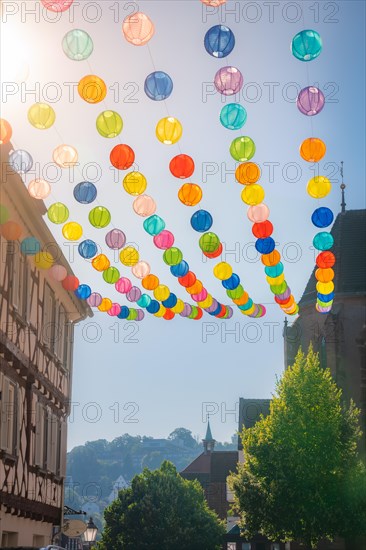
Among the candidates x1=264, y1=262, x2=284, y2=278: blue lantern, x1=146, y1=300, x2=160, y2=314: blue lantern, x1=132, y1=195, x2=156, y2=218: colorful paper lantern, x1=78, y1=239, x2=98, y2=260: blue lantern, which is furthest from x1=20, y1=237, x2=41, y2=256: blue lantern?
x1=264, y1=262, x2=284, y2=278: blue lantern

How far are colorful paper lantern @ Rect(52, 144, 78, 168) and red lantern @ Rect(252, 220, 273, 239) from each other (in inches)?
174

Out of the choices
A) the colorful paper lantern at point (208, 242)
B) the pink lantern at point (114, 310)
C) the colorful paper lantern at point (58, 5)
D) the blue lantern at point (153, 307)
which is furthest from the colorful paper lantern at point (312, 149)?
the pink lantern at point (114, 310)

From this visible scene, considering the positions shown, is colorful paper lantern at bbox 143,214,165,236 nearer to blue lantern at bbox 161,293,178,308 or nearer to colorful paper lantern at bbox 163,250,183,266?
colorful paper lantern at bbox 163,250,183,266

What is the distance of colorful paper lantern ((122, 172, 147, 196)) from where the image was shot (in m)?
18.0

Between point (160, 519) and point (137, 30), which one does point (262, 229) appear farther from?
point (160, 519)

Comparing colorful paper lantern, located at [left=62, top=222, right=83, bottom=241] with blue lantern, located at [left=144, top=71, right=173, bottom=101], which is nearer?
blue lantern, located at [left=144, top=71, right=173, bottom=101]

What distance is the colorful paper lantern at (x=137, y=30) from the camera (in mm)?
14742

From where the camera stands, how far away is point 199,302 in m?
23.7

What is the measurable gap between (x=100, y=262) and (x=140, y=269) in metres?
1.06

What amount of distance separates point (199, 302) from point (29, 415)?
16.2 ft

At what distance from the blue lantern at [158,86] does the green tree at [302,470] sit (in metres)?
24.4

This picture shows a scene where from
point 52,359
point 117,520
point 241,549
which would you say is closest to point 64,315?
point 52,359

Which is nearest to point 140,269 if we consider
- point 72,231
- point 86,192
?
point 72,231

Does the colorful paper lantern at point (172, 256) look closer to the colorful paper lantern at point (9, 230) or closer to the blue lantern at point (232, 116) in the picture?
the colorful paper lantern at point (9, 230)
